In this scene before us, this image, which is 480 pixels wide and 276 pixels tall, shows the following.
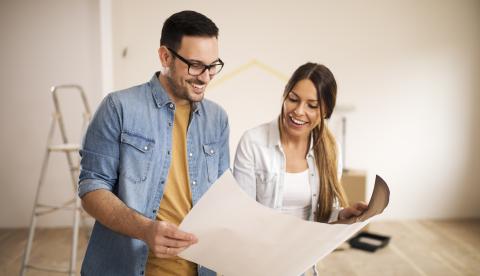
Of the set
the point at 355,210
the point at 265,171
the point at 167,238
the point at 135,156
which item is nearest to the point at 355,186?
the point at 265,171

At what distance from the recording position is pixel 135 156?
1.14m

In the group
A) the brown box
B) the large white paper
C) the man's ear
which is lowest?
the brown box

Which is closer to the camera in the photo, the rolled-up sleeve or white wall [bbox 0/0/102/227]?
the rolled-up sleeve

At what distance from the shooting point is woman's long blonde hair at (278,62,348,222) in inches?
58.1

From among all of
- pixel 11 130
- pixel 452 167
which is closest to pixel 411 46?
pixel 452 167

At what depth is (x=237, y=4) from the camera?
3902 mm

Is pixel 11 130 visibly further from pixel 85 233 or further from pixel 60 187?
pixel 85 233

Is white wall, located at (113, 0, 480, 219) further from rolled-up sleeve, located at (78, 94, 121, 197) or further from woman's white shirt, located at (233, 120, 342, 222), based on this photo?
rolled-up sleeve, located at (78, 94, 121, 197)

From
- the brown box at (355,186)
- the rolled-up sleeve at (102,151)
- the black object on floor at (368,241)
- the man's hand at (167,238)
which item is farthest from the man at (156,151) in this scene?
the brown box at (355,186)

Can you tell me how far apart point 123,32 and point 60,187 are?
1.54 meters

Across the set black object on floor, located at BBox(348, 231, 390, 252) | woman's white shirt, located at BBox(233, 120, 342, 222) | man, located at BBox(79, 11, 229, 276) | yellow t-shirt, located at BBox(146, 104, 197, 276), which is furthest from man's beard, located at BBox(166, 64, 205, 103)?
black object on floor, located at BBox(348, 231, 390, 252)

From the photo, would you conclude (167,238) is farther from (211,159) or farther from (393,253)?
(393,253)

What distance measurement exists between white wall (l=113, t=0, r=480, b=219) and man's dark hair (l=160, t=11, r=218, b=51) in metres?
2.76

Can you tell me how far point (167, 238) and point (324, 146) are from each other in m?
0.87
